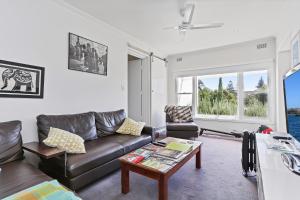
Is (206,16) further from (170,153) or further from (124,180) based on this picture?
(124,180)

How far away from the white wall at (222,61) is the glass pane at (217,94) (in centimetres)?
27

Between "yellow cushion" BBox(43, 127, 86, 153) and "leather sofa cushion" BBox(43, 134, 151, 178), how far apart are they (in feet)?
0.27

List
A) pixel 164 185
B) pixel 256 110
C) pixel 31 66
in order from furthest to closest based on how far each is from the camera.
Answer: pixel 256 110
pixel 31 66
pixel 164 185

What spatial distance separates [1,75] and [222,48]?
4.93 metres

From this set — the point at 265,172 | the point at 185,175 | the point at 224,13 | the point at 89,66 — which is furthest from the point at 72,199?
the point at 224,13

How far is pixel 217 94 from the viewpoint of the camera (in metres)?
4.93

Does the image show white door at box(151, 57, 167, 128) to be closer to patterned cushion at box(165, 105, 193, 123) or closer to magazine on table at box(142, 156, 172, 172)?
patterned cushion at box(165, 105, 193, 123)

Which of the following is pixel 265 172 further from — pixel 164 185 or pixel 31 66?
pixel 31 66

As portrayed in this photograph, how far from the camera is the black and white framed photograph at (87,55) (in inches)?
107

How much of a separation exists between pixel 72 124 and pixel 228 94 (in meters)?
4.27

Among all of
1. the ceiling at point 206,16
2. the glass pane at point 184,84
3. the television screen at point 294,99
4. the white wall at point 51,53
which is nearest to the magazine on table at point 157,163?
the television screen at point 294,99

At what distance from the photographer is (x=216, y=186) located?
78.4 inches

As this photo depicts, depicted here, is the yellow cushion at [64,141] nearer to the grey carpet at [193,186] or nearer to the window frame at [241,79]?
the grey carpet at [193,186]

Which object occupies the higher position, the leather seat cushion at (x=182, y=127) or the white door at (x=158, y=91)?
the white door at (x=158, y=91)
